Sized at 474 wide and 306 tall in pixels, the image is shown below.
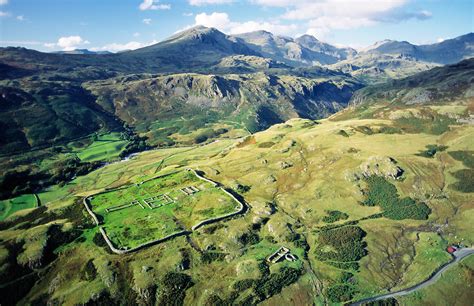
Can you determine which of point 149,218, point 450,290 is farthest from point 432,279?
point 149,218

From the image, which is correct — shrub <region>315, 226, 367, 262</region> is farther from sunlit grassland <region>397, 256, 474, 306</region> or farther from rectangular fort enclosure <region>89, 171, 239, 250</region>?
rectangular fort enclosure <region>89, 171, 239, 250</region>

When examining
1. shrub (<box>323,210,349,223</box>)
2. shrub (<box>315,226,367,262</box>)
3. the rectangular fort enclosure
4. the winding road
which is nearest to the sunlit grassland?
the winding road

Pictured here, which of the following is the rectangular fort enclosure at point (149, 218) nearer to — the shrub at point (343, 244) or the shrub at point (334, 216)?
the shrub at point (334, 216)

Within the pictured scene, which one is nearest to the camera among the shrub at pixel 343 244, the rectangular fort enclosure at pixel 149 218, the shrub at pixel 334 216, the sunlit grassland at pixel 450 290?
the sunlit grassland at pixel 450 290

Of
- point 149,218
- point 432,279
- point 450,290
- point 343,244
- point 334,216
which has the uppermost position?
point 149,218

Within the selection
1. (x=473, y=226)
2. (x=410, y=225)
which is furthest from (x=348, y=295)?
(x=473, y=226)

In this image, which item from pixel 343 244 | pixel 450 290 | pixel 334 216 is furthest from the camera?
pixel 334 216

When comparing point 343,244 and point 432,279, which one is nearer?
A: point 432,279

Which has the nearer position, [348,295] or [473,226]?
[348,295]

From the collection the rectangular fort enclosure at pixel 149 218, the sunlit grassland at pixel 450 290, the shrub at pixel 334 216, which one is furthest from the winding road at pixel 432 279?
the rectangular fort enclosure at pixel 149 218

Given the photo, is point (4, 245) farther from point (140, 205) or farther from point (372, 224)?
point (372, 224)

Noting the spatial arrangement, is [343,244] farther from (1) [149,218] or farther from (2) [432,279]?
(1) [149,218]
